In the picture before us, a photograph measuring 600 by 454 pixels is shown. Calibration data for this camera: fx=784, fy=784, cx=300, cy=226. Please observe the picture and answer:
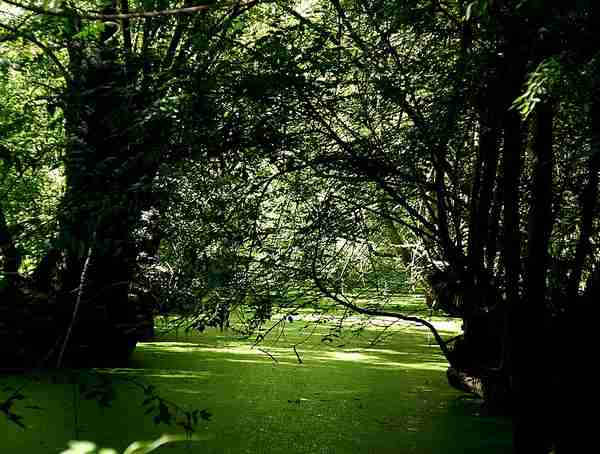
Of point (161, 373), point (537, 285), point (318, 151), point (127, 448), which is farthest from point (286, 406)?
point (537, 285)

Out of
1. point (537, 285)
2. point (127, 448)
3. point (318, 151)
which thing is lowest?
point (127, 448)

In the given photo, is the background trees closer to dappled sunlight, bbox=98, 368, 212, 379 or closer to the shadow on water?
the shadow on water

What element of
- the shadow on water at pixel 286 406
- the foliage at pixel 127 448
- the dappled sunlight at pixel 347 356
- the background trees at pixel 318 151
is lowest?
the foliage at pixel 127 448

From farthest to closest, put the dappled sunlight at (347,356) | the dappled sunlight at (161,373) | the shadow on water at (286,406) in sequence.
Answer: the dappled sunlight at (347,356) → the dappled sunlight at (161,373) → the shadow on water at (286,406)

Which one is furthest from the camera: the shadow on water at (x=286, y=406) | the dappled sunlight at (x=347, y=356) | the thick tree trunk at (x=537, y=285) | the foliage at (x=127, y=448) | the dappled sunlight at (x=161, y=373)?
the dappled sunlight at (x=347, y=356)

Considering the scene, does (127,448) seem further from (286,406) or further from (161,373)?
(161,373)

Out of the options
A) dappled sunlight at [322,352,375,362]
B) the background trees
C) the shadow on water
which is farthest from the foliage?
dappled sunlight at [322,352,375,362]

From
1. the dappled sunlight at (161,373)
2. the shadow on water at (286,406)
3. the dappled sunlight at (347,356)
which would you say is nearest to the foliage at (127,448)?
the shadow on water at (286,406)

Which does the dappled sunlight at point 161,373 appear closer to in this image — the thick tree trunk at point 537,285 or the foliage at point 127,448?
the foliage at point 127,448

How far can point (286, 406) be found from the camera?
4.64 meters

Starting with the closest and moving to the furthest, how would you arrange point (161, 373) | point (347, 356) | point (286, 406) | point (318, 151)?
point (318, 151) → point (286, 406) → point (161, 373) → point (347, 356)

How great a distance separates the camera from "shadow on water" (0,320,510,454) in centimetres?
385

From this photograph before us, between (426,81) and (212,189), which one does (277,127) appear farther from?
(426,81)

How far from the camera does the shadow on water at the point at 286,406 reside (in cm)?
385
